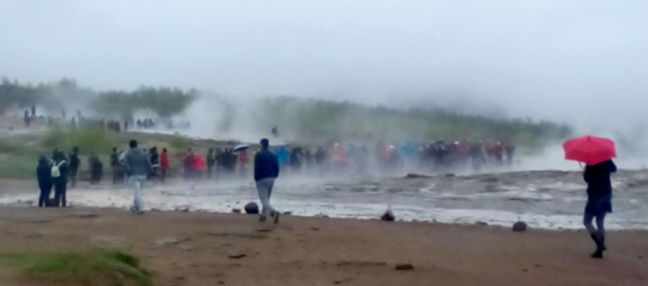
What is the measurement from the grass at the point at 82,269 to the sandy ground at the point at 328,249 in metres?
0.31

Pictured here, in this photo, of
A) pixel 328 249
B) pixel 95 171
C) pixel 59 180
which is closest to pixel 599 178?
pixel 328 249

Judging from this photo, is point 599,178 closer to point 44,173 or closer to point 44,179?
point 44,173

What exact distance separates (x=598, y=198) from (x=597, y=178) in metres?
0.33

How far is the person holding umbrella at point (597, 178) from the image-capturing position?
16.1 m

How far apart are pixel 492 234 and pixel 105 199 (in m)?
14.7

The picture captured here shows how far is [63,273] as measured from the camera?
1166 centimetres

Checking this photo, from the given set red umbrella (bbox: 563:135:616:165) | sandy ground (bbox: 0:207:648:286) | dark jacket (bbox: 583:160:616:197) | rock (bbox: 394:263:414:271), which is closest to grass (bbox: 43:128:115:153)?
sandy ground (bbox: 0:207:648:286)

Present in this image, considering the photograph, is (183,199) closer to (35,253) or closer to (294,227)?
(294,227)

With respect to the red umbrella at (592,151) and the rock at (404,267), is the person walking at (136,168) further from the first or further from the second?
the red umbrella at (592,151)

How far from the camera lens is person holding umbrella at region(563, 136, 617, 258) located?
1613 cm

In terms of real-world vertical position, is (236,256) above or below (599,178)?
below

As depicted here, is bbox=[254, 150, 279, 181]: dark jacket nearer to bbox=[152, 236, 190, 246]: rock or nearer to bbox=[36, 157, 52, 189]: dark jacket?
bbox=[152, 236, 190, 246]: rock

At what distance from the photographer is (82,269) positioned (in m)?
11.8

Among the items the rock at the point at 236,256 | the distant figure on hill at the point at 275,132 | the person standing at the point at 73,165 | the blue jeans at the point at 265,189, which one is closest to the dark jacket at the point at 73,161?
the person standing at the point at 73,165
